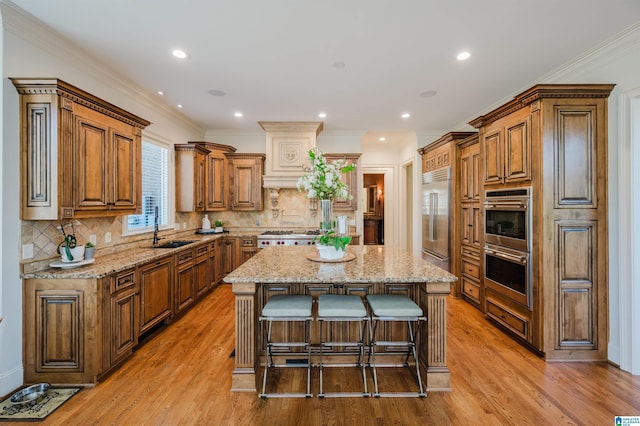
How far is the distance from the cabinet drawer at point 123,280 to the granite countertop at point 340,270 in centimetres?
111

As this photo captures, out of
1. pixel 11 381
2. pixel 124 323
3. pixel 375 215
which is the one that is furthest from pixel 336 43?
pixel 375 215

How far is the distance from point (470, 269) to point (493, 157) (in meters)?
1.77

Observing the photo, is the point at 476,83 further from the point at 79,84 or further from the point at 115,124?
the point at 79,84

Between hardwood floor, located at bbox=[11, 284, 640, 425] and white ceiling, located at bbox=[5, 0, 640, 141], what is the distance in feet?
9.79

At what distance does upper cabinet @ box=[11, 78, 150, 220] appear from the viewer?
230 centimetres

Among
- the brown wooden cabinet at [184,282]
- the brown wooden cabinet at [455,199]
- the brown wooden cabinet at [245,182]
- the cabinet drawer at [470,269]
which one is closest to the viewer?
the brown wooden cabinet at [184,282]

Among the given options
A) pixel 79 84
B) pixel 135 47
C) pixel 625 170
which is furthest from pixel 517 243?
pixel 79 84

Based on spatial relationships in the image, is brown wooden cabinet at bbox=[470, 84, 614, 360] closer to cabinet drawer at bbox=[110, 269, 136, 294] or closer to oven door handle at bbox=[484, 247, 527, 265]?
oven door handle at bbox=[484, 247, 527, 265]

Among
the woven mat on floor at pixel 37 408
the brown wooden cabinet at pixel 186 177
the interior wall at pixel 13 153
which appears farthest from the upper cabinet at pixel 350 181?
the woven mat on floor at pixel 37 408

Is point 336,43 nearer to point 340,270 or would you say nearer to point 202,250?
point 340,270

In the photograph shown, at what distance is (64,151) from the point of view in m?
2.38

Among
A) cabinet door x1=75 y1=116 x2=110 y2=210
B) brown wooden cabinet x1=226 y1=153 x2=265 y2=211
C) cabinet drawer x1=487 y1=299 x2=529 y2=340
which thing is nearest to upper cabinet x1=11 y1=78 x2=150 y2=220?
cabinet door x1=75 y1=116 x2=110 y2=210

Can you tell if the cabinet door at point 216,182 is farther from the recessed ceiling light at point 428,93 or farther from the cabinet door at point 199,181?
the recessed ceiling light at point 428,93

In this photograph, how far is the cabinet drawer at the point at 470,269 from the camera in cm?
408
